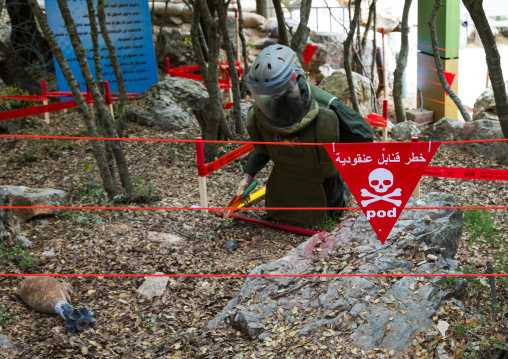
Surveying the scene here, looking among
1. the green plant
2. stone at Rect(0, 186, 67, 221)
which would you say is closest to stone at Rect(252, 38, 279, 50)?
stone at Rect(0, 186, 67, 221)

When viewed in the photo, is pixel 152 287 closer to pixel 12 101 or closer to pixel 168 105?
pixel 168 105

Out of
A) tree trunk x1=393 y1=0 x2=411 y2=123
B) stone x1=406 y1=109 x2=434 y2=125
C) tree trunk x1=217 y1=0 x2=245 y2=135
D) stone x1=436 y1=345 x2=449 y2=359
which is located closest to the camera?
stone x1=436 y1=345 x2=449 y2=359

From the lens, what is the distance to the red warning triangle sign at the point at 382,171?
3.23 metres

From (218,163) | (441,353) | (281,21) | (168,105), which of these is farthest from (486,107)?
(441,353)

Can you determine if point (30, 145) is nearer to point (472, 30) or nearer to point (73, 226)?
point (73, 226)

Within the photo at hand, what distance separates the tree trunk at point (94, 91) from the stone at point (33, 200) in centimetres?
66

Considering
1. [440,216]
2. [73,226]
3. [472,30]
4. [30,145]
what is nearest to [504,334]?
[440,216]

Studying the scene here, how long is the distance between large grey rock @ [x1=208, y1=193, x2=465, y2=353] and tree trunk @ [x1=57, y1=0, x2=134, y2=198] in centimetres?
236

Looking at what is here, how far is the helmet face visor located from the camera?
4.39 meters

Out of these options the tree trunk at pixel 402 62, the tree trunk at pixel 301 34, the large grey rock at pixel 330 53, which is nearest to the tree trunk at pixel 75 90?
the tree trunk at pixel 301 34

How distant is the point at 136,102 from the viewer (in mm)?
8734

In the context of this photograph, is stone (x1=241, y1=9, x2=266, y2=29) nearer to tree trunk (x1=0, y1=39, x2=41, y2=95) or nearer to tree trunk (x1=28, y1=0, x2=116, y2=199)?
tree trunk (x1=0, y1=39, x2=41, y2=95)

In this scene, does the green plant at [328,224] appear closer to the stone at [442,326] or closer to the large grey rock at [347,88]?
the stone at [442,326]

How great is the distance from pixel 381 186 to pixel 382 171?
0.33 feet
